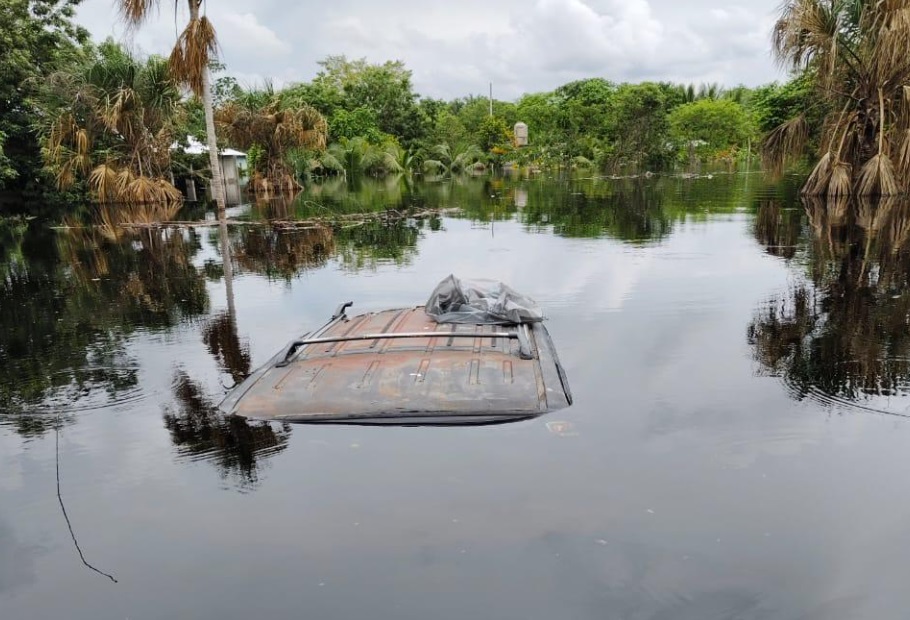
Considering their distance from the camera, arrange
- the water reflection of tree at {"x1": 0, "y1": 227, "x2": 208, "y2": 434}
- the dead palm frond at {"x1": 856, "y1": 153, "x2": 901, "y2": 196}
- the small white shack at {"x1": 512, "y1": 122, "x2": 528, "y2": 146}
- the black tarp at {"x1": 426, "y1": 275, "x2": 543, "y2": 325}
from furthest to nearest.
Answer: the small white shack at {"x1": 512, "y1": 122, "x2": 528, "y2": 146}
the dead palm frond at {"x1": 856, "y1": 153, "x2": 901, "y2": 196}
the black tarp at {"x1": 426, "y1": 275, "x2": 543, "y2": 325}
the water reflection of tree at {"x1": 0, "y1": 227, "x2": 208, "y2": 434}

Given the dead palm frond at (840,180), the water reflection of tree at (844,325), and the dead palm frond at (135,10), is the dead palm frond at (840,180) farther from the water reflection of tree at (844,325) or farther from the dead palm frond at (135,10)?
the dead palm frond at (135,10)

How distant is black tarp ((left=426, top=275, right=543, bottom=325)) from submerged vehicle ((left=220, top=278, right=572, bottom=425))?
0.32 feet

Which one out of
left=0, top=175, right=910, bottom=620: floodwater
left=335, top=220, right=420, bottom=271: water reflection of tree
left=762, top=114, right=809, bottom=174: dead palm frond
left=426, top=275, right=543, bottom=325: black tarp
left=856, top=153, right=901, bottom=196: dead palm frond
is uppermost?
left=762, top=114, right=809, bottom=174: dead palm frond

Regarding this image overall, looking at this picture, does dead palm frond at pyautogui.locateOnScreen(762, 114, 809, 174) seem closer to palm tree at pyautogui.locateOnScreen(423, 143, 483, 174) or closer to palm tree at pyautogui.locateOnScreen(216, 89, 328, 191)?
palm tree at pyautogui.locateOnScreen(216, 89, 328, 191)

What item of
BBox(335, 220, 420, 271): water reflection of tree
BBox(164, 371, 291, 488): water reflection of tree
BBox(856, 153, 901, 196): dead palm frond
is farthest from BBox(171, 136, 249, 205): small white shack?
BBox(164, 371, 291, 488): water reflection of tree

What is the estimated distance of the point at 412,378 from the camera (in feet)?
14.9

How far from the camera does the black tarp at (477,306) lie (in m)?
5.78

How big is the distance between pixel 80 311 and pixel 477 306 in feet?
16.4

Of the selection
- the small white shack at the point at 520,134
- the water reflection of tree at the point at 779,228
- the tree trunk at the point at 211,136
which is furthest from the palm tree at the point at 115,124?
the small white shack at the point at 520,134

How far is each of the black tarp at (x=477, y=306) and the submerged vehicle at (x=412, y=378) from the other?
10 centimetres

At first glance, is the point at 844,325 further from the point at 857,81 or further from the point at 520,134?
the point at 520,134

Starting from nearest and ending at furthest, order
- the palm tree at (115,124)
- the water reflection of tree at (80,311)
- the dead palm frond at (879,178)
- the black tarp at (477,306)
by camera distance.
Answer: the water reflection of tree at (80,311)
the black tarp at (477,306)
the dead palm frond at (879,178)
the palm tree at (115,124)

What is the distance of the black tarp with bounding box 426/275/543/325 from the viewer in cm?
578

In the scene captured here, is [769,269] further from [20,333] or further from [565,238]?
[20,333]
